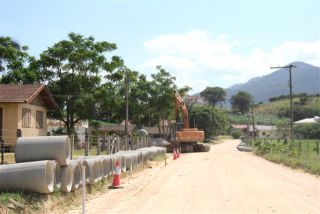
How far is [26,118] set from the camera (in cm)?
3409

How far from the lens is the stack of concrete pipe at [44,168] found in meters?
12.1

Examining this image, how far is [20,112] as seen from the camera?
32.8 meters

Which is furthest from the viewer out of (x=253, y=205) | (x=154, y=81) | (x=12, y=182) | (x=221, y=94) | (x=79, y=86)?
(x=221, y=94)

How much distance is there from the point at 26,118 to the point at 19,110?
1.53 m

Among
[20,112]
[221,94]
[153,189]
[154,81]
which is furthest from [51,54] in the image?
[221,94]

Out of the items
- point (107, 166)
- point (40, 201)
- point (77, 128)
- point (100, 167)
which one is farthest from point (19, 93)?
point (40, 201)

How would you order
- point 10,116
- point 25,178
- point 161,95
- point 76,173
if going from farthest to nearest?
point 161,95 < point 10,116 < point 76,173 < point 25,178

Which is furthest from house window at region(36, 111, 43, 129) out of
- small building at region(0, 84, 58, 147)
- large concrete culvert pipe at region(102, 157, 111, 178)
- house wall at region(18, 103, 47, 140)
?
large concrete culvert pipe at region(102, 157, 111, 178)

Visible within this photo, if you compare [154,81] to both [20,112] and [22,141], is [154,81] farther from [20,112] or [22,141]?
[22,141]

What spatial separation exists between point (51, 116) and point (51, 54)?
19.5ft

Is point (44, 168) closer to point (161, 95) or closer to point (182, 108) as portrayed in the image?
point (182, 108)

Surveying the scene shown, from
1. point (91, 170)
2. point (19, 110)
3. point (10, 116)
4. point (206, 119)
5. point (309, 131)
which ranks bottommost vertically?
point (309, 131)

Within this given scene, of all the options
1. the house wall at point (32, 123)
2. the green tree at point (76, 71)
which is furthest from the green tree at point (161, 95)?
the house wall at point (32, 123)

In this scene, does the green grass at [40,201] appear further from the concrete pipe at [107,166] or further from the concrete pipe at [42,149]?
the concrete pipe at [107,166]
